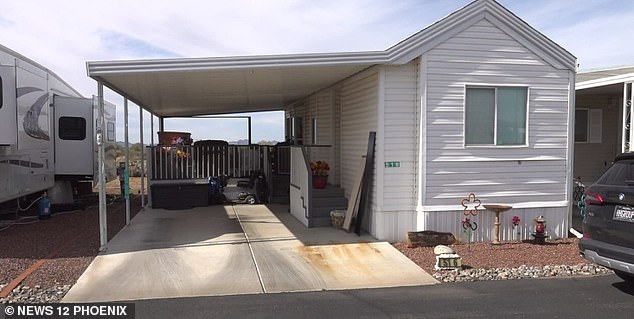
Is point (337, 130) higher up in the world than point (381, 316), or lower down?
higher up

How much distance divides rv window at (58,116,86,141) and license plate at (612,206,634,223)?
11.3m

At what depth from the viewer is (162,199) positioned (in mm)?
12219

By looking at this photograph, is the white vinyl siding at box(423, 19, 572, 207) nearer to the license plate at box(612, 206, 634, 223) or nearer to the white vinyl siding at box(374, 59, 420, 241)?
the white vinyl siding at box(374, 59, 420, 241)

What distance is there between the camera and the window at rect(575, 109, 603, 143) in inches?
465

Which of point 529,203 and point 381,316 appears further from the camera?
point 529,203

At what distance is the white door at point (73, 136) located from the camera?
1211cm

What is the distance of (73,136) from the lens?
12.3m

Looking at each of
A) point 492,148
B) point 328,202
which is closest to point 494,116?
point 492,148

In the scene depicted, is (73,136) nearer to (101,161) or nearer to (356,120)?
(101,161)

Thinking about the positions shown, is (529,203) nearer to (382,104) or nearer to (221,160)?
(382,104)

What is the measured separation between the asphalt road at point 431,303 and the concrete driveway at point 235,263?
0.32 metres

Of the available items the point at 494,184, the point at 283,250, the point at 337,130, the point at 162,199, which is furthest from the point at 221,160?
the point at 494,184

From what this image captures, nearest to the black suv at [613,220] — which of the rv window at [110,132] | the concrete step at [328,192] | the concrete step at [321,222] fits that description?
the concrete step at [321,222]

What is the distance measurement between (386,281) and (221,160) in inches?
320
